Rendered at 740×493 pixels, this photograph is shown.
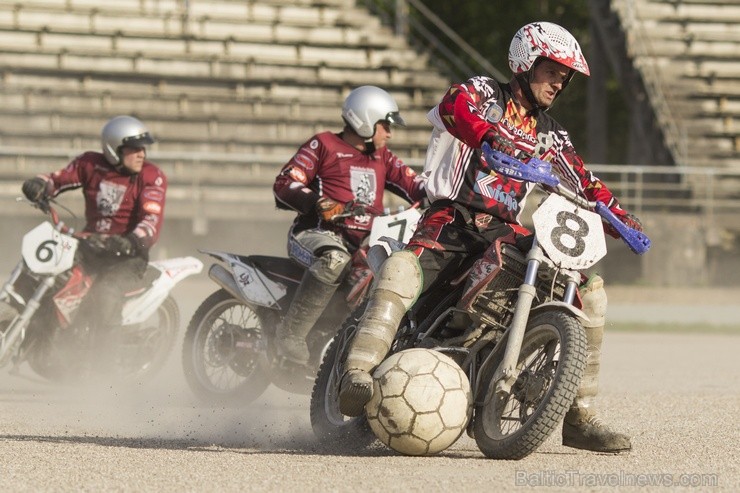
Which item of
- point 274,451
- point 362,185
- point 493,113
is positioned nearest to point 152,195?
point 362,185

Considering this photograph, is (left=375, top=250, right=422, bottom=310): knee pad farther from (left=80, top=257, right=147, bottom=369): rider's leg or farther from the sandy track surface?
(left=80, top=257, right=147, bottom=369): rider's leg

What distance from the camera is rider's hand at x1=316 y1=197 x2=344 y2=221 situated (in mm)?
8977

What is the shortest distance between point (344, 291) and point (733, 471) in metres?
3.39

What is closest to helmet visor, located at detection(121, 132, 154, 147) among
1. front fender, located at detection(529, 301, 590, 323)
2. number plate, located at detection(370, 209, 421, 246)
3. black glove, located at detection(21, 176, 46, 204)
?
black glove, located at detection(21, 176, 46, 204)

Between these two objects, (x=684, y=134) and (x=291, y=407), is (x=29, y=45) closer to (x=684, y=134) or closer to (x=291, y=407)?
(x=684, y=134)

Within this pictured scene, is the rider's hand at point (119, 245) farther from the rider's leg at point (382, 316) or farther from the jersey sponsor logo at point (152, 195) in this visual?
the rider's leg at point (382, 316)

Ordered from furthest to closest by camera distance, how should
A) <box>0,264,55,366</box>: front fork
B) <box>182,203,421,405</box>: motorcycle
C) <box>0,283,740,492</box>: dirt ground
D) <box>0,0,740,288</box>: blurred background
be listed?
<box>0,0,740,288</box>: blurred background
<box>0,264,55,366</box>: front fork
<box>182,203,421,405</box>: motorcycle
<box>0,283,740,492</box>: dirt ground

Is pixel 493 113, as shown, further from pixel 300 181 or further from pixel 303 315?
pixel 300 181

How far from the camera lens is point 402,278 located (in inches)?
258

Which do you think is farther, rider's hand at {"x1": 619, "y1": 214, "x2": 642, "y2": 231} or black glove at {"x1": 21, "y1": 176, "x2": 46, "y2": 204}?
black glove at {"x1": 21, "y1": 176, "x2": 46, "y2": 204}

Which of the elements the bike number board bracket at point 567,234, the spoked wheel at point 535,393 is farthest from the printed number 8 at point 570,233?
the spoked wheel at point 535,393

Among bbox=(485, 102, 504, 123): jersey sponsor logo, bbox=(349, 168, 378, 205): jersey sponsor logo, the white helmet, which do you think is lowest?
bbox=(349, 168, 378, 205): jersey sponsor logo

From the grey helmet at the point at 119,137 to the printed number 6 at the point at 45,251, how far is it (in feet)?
2.84

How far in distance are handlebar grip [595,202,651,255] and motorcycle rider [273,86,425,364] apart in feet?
8.70
